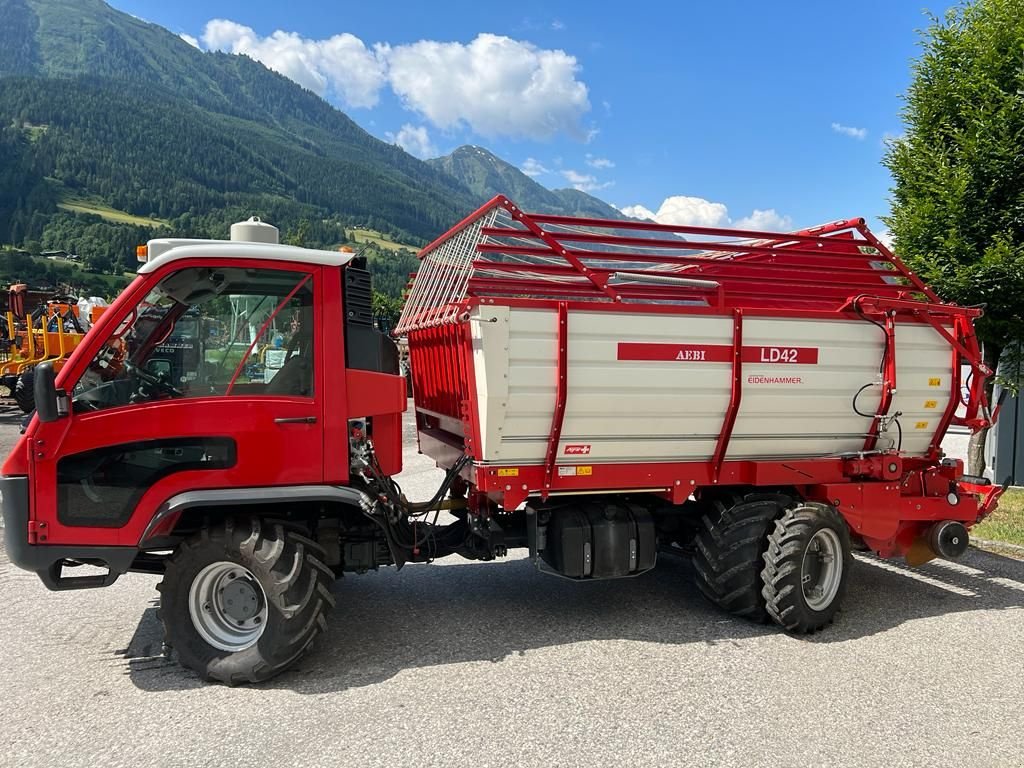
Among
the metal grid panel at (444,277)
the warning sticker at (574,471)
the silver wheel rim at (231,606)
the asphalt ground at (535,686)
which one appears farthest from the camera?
the metal grid panel at (444,277)

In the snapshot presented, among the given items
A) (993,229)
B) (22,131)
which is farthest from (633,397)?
(22,131)

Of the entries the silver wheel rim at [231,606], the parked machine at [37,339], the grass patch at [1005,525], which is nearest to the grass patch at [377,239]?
the parked machine at [37,339]

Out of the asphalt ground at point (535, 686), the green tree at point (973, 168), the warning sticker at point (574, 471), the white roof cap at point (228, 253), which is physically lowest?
the asphalt ground at point (535, 686)

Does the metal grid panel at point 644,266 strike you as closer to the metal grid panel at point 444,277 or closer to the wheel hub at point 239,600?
the metal grid panel at point 444,277

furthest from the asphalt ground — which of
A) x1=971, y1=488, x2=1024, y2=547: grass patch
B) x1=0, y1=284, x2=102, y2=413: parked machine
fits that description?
x1=0, y1=284, x2=102, y2=413: parked machine

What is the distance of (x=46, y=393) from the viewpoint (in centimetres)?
351

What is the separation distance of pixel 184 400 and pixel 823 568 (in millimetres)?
4272

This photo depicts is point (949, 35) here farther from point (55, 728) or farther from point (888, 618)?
point (55, 728)

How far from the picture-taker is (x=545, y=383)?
4.20 meters

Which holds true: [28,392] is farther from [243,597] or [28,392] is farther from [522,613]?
[522,613]

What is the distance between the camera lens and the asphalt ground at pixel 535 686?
3.24 metres

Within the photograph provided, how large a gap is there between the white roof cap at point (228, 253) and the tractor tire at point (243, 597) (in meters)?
1.49

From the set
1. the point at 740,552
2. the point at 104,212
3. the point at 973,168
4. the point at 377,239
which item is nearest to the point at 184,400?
the point at 740,552

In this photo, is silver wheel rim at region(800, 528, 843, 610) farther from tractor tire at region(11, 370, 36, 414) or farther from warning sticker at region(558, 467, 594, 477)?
tractor tire at region(11, 370, 36, 414)
